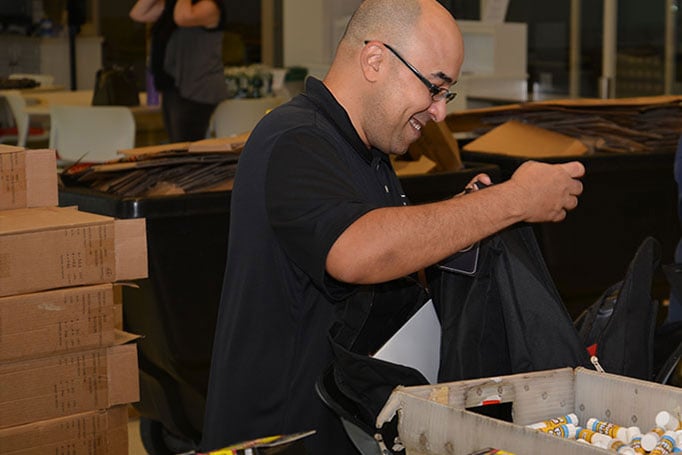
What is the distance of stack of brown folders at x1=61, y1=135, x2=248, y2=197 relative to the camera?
345cm

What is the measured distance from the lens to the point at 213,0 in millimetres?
6062

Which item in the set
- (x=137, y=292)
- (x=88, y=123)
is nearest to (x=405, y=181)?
(x=137, y=292)

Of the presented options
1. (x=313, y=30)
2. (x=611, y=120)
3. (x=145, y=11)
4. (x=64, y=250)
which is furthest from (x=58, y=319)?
(x=313, y=30)

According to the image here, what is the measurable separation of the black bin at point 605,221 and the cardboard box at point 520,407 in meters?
2.47

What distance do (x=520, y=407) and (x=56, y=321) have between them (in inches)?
48.7

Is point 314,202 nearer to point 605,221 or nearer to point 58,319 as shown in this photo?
point 58,319

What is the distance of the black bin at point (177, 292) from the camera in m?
3.30

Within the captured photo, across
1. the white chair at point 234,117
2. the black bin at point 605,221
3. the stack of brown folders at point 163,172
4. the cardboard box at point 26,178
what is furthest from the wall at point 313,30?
the cardboard box at point 26,178

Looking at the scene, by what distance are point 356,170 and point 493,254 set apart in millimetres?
276

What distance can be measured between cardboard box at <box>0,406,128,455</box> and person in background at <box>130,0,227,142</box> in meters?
3.46

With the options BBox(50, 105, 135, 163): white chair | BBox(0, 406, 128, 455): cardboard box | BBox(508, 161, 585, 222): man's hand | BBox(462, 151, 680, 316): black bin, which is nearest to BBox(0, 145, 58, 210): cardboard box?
BBox(0, 406, 128, 455): cardboard box

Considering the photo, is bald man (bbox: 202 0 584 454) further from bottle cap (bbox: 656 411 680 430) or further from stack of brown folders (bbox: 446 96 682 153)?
stack of brown folders (bbox: 446 96 682 153)

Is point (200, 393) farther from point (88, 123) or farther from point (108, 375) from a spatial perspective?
point (88, 123)

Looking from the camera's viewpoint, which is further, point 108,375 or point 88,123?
point 88,123
